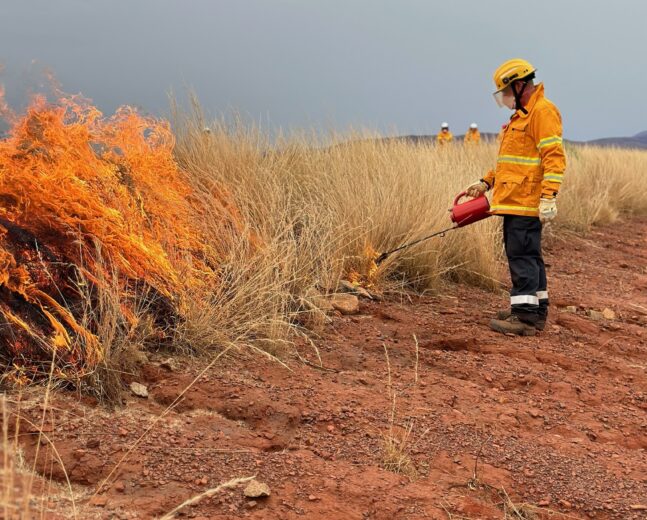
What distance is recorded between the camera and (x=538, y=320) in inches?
171

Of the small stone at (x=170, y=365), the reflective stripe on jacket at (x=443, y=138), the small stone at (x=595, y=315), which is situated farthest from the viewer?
the reflective stripe on jacket at (x=443, y=138)

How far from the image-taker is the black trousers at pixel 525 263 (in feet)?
13.9

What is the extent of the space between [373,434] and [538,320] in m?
2.18

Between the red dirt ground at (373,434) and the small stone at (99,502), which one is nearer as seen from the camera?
the small stone at (99,502)

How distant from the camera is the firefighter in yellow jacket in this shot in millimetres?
3992

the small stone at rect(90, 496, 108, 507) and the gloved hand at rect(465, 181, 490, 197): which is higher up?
the gloved hand at rect(465, 181, 490, 197)

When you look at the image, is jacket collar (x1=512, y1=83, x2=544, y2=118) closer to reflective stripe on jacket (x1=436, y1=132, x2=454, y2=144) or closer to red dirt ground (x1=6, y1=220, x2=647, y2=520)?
red dirt ground (x1=6, y1=220, x2=647, y2=520)

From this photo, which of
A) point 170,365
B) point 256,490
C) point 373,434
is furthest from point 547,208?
point 256,490

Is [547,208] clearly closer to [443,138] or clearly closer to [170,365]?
[170,365]

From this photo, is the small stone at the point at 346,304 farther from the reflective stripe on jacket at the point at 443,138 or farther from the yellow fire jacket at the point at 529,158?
the reflective stripe on jacket at the point at 443,138

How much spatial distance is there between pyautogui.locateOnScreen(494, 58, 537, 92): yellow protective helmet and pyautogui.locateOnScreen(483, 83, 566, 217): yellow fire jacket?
0.47 ft

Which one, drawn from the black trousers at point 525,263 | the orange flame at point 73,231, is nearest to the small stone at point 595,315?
the black trousers at point 525,263

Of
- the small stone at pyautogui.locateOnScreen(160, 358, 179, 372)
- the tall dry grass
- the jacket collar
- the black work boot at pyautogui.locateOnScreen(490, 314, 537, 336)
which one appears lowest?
the black work boot at pyautogui.locateOnScreen(490, 314, 537, 336)

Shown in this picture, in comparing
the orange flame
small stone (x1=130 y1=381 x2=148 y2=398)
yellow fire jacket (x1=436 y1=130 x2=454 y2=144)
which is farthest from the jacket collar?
yellow fire jacket (x1=436 y1=130 x2=454 y2=144)
